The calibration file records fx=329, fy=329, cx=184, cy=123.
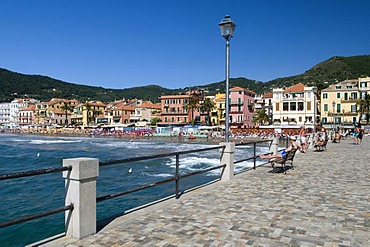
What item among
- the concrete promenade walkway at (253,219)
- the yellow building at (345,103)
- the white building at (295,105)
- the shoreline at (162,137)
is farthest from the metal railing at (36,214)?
the yellow building at (345,103)

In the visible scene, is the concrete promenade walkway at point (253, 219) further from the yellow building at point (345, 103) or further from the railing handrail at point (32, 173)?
the yellow building at point (345, 103)

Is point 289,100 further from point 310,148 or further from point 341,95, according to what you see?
point 310,148

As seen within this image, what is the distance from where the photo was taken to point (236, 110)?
77.7m

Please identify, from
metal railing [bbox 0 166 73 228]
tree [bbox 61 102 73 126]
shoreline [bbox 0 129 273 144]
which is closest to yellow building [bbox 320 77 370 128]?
shoreline [bbox 0 129 273 144]

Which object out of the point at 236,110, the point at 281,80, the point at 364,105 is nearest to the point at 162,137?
the point at 236,110

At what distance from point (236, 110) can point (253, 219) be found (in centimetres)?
7333

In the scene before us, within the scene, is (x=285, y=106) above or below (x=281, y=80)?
below

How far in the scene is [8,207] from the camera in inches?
488

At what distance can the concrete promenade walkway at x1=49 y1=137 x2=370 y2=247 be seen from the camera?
4371 mm

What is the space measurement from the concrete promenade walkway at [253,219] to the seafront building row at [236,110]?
31.1 meters

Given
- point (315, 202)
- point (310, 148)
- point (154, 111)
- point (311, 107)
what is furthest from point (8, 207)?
point (154, 111)

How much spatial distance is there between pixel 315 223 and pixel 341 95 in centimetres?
6990

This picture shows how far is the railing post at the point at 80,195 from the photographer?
4363 mm

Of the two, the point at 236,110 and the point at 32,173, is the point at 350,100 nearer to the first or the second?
the point at 236,110
